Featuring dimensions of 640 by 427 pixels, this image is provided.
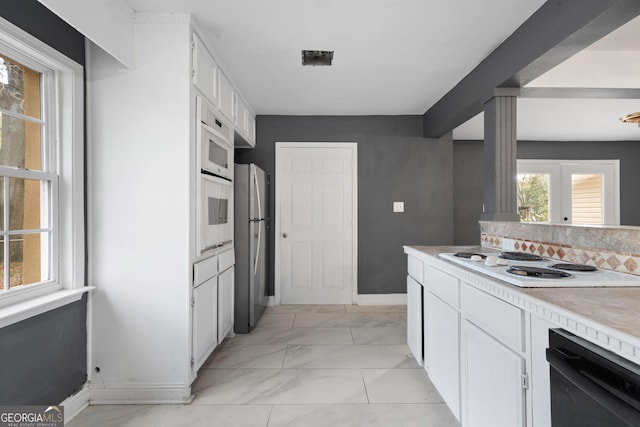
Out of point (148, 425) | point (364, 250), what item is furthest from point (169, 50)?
point (364, 250)

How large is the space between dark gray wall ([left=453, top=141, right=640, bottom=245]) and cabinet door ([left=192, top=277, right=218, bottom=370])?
4234 mm

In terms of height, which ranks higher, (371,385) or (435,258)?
(435,258)

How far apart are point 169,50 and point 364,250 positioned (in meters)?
2.89

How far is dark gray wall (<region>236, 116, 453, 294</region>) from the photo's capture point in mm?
3857

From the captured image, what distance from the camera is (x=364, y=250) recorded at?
386 cm

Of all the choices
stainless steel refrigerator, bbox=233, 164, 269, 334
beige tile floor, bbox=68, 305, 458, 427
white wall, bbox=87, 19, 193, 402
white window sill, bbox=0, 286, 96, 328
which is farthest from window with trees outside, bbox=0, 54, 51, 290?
stainless steel refrigerator, bbox=233, 164, 269, 334

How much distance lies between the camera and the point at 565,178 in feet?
16.9

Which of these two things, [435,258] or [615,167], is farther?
[615,167]

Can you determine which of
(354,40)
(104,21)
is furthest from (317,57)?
(104,21)

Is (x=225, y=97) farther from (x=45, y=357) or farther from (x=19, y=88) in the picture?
(x=45, y=357)

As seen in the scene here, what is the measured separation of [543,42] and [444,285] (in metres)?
1.52

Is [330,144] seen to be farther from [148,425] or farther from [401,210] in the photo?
[148,425]

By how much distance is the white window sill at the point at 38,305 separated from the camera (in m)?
1.36

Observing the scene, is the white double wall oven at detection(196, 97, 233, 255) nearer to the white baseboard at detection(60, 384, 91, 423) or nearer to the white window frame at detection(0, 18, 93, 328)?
the white window frame at detection(0, 18, 93, 328)
